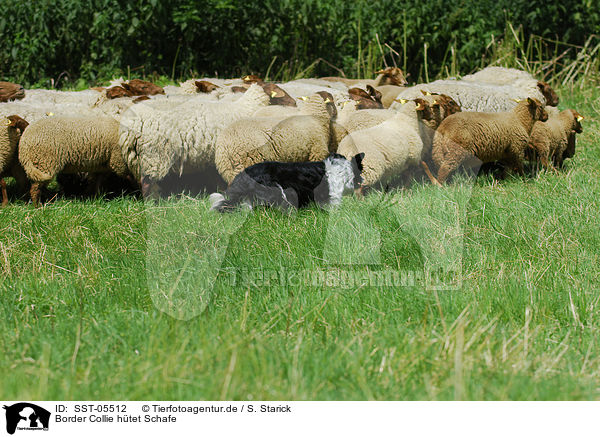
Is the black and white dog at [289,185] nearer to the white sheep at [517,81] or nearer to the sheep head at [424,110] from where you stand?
the sheep head at [424,110]

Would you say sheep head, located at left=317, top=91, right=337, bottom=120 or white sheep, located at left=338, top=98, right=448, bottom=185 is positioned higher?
sheep head, located at left=317, top=91, right=337, bottom=120

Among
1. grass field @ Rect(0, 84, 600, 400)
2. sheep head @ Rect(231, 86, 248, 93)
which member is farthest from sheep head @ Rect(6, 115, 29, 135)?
sheep head @ Rect(231, 86, 248, 93)

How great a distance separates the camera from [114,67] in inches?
423

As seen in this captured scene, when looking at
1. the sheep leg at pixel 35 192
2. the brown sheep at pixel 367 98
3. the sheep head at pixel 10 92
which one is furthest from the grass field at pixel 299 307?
the sheep head at pixel 10 92

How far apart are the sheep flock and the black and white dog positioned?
33cm

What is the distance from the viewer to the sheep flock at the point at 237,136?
5102 mm

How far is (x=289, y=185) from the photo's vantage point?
4.65 metres

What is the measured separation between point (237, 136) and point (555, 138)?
321cm

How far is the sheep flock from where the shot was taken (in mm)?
5102

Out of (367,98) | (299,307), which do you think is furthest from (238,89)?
(299,307)

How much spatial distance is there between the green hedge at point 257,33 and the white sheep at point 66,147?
5333 mm
